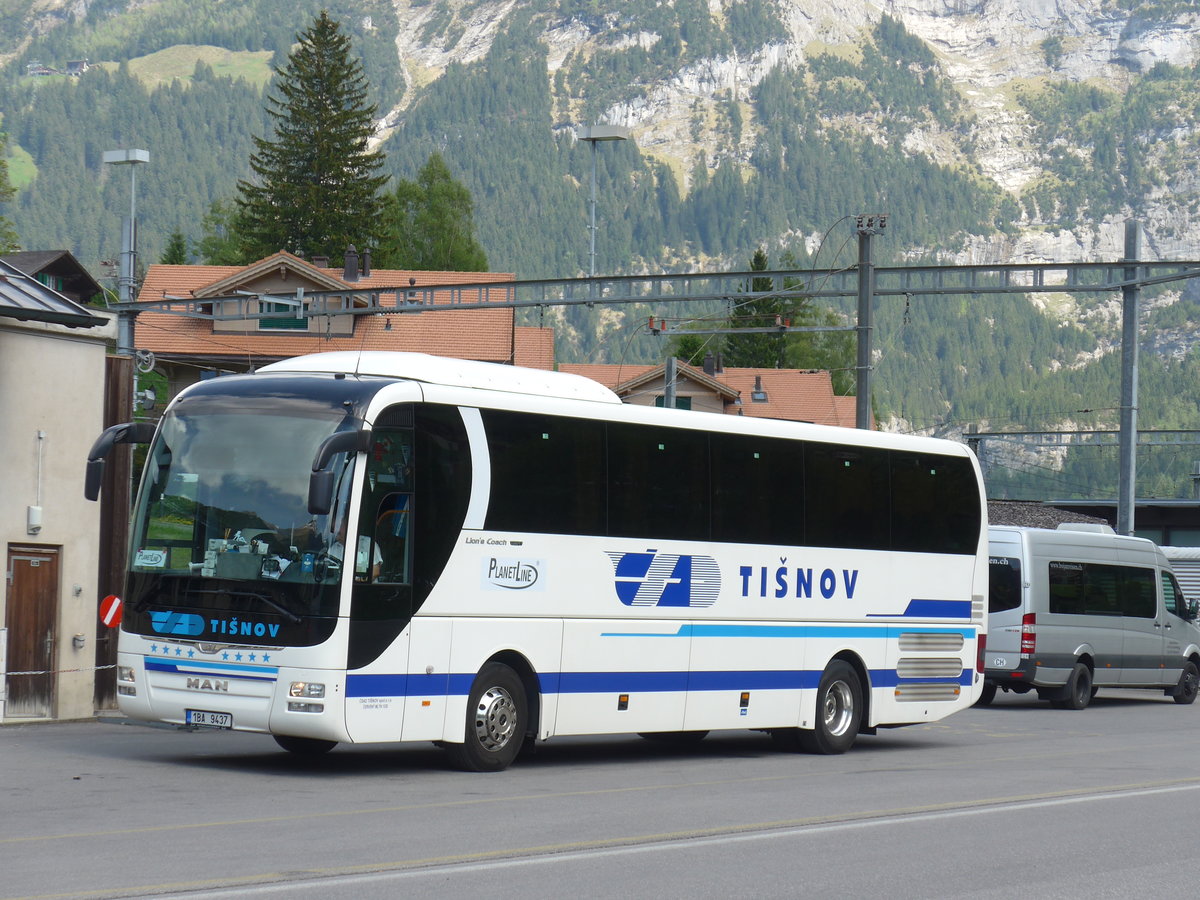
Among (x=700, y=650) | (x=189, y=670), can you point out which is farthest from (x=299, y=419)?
(x=700, y=650)

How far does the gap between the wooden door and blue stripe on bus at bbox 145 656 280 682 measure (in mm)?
6548

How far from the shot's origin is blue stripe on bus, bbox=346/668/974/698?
14.3 m

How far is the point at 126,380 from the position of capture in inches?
864

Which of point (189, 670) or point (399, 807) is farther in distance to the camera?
point (189, 670)

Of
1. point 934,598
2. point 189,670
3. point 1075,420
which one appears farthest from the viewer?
point 1075,420

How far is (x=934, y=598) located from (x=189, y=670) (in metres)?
9.11

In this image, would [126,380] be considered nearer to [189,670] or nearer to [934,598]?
[189,670]

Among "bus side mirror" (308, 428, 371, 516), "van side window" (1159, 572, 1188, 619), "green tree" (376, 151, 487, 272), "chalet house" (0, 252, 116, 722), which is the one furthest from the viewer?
"green tree" (376, 151, 487, 272)

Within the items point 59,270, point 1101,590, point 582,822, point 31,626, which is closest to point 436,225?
point 59,270

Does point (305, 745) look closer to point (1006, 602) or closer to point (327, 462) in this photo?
point (327, 462)

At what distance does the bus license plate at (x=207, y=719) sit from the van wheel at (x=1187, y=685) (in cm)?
2210

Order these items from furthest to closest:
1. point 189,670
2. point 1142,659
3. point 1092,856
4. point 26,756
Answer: point 1142,659, point 26,756, point 189,670, point 1092,856

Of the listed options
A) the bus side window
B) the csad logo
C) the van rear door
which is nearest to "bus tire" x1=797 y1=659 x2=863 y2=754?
the csad logo

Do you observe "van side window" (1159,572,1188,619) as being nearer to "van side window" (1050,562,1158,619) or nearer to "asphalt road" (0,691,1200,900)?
"van side window" (1050,562,1158,619)
